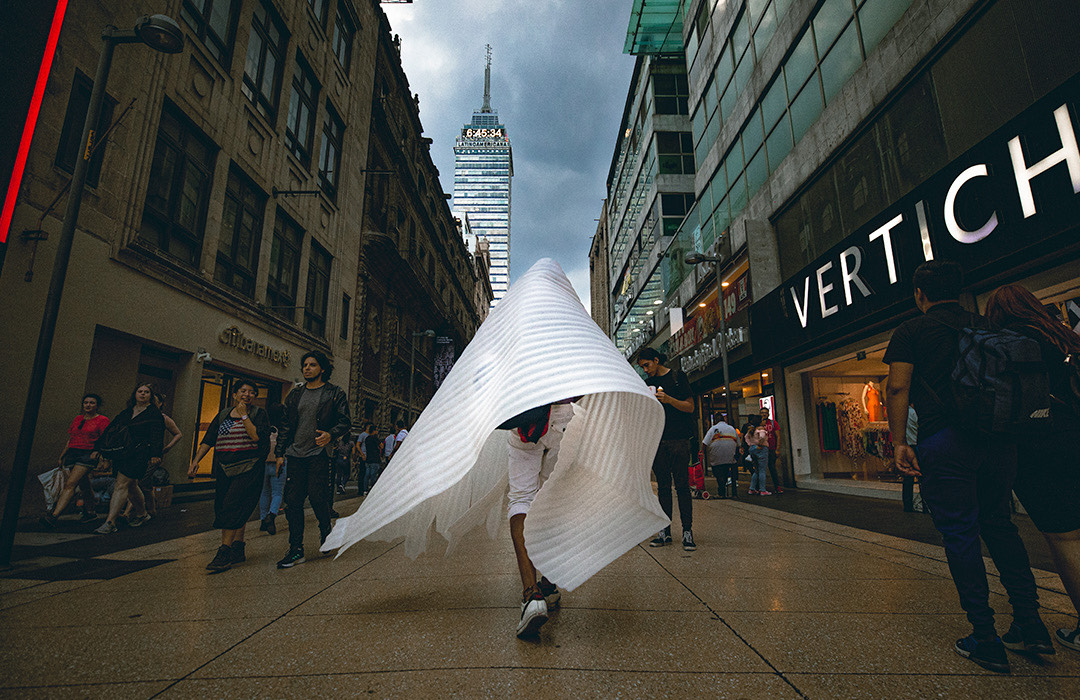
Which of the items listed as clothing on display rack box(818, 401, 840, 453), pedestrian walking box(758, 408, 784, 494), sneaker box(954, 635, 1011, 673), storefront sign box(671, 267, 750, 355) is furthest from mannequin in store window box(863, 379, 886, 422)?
sneaker box(954, 635, 1011, 673)

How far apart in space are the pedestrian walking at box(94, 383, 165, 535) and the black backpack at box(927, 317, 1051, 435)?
27.4 ft

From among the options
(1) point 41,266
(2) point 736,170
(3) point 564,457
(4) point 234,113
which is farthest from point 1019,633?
(2) point 736,170

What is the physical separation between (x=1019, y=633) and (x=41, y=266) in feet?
36.0

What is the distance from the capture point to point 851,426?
13.4 metres

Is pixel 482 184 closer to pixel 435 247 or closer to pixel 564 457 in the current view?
pixel 435 247

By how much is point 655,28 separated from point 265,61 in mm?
23298

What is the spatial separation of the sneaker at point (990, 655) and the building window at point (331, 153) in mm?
19214

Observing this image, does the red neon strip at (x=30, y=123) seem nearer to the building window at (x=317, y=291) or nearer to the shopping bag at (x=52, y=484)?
the shopping bag at (x=52, y=484)

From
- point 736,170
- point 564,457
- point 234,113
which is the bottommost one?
point 564,457

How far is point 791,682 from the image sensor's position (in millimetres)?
1887

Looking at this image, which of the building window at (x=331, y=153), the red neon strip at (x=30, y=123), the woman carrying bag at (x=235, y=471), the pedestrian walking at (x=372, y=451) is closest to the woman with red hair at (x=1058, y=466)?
the woman carrying bag at (x=235, y=471)

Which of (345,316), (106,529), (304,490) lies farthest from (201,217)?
(304,490)

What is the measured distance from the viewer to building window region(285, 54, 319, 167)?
15.3 m

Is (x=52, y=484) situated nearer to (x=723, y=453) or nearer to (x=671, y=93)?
(x=723, y=453)
